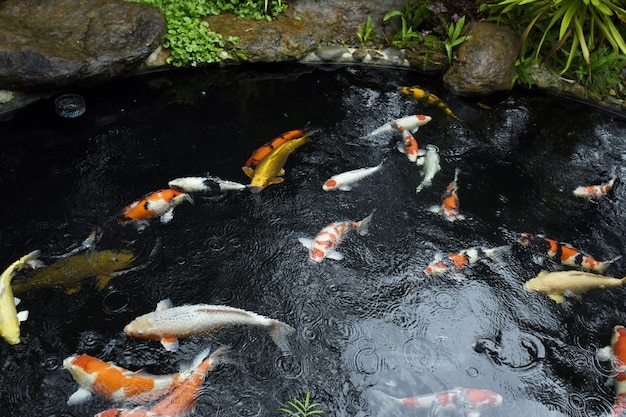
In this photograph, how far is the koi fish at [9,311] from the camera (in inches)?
178

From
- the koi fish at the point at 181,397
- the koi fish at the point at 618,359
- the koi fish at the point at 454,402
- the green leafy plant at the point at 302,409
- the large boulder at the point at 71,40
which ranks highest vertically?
the large boulder at the point at 71,40

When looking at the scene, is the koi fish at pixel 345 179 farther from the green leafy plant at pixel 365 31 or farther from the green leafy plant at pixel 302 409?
the green leafy plant at pixel 365 31

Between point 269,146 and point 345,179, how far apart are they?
108 centimetres

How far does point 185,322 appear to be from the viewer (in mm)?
4508

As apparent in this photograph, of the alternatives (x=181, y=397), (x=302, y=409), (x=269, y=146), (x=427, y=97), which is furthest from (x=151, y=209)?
(x=427, y=97)

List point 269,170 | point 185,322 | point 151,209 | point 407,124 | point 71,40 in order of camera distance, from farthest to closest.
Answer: point 71,40 < point 407,124 < point 269,170 < point 151,209 < point 185,322

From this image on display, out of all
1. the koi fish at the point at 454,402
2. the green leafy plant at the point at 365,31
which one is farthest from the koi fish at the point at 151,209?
the green leafy plant at the point at 365,31

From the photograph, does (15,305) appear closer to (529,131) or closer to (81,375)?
(81,375)

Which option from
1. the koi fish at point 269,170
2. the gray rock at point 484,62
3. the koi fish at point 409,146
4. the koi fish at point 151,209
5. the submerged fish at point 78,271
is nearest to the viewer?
the submerged fish at point 78,271

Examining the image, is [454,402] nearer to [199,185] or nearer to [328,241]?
[328,241]

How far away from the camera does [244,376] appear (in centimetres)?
443

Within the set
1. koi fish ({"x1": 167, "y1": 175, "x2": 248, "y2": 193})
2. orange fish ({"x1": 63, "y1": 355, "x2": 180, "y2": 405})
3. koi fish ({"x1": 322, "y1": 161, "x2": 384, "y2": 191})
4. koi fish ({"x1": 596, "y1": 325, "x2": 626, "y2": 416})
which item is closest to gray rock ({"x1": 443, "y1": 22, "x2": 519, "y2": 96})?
koi fish ({"x1": 322, "y1": 161, "x2": 384, "y2": 191})

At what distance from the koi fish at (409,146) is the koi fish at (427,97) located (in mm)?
1118

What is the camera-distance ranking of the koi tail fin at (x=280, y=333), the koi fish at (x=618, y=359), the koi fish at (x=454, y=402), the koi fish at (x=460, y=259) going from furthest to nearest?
the koi fish at (x=460, y=259) → the koi tail fin at (x=280, y=333) → the koi fish at (x=618, y=359) → the koi fish at (x=454, y=402)
